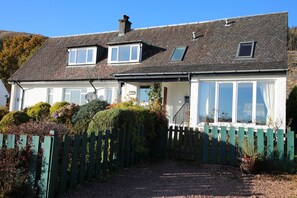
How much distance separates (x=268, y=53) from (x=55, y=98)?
1561 centimetres

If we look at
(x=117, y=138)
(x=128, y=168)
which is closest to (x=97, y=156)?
(x=117, y=138)

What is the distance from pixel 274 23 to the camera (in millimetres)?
17156

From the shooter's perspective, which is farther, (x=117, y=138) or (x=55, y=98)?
(x=55, y=98)

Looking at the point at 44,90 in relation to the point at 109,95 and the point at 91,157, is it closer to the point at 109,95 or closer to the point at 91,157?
the point at 109,95

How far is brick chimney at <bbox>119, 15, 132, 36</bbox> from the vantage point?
2337 cm

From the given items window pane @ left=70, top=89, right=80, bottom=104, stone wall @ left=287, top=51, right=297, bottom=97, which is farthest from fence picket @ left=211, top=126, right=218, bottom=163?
stone wall @ left=287, top=51, right=297, bottom=97

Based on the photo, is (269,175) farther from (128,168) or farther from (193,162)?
(128,168)

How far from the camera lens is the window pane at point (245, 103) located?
13.5 metres

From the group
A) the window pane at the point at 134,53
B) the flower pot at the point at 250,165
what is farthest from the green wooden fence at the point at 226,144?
the window pane at the point at 134,53

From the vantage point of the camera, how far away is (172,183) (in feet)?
23.3

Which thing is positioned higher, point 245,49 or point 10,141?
point 245,49

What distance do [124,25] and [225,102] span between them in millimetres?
12791

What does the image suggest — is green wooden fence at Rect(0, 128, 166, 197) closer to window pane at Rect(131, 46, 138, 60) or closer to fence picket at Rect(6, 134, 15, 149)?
fence picket at Rect(6, 134, 15, 149)

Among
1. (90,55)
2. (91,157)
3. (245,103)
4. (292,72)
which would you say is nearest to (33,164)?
(91,157)
